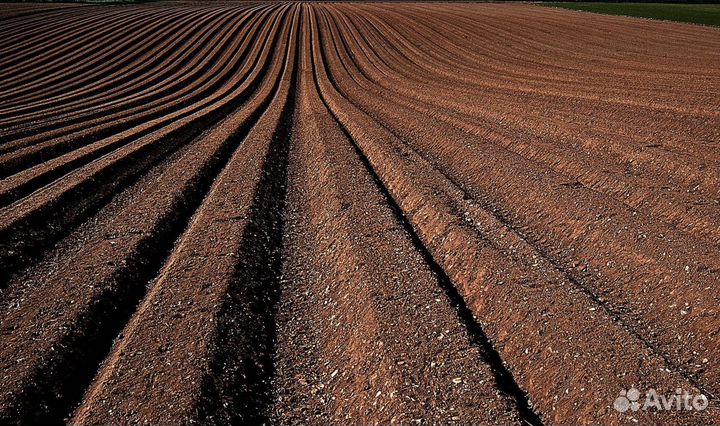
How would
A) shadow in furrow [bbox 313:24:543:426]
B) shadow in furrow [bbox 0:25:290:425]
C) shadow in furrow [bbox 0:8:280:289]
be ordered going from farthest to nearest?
1. shadow in furrow [bbox 0:8:280:289]
2. shadow in furrow [bbox 0:25:290:425]
3. shadow in furrow [bbox 313:24:543:426]

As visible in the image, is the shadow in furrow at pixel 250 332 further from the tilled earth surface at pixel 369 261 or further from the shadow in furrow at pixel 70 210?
the shadow in furrow at pixel 70 210

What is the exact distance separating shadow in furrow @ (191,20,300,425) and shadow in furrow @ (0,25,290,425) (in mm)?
90

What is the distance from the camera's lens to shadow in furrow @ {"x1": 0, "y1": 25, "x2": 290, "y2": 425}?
5.29 meters

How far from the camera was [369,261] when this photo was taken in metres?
7.96

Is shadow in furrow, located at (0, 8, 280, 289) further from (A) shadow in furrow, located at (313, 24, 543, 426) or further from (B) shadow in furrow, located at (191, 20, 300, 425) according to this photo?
(A) shadow in furrow, located at (313, 24, 543, 426)

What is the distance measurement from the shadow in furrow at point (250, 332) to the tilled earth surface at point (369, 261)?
33 millimetres

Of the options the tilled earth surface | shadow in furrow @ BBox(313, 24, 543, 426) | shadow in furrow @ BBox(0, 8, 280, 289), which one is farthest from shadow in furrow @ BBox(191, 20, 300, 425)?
shadow in furrow @ BBox(0, 8, 280, 289)

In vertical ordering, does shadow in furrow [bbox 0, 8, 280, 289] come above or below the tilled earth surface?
above

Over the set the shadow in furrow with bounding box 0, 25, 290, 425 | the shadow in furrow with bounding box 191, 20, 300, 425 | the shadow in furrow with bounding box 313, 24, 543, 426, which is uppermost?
the shadow in furrow with bounding box 0, 25, 290, 425

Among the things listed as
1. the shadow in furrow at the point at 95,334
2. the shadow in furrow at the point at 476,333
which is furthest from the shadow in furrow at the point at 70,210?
the shadow in furrow at the point at 476,333

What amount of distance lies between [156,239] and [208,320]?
10.6ft

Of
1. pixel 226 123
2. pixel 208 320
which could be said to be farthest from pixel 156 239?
pixel 226 123

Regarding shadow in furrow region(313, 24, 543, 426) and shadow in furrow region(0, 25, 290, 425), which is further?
shadow in furrow region(0, 25, 290, 425)

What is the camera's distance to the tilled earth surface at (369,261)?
212 inches
